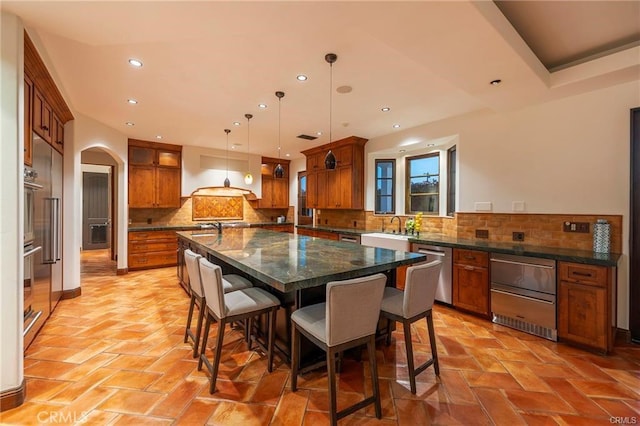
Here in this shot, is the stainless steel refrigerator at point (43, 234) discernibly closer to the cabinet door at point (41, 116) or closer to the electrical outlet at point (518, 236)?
the cabinet door at point (41, 116)

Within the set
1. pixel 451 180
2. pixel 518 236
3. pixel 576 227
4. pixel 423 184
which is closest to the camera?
pixel 576 227

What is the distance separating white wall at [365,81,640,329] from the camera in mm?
2754

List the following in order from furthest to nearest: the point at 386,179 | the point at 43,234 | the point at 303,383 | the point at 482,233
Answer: the point at 386,179
the point at 482,233
the point at 43,234
the point at 303,383

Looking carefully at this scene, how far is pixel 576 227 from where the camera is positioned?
3020 millimetres

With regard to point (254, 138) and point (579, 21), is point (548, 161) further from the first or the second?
point (254, 138)

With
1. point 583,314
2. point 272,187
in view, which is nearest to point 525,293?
point 583,314

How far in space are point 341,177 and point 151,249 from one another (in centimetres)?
421

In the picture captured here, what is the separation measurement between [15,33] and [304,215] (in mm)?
6116

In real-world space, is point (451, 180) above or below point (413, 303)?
above

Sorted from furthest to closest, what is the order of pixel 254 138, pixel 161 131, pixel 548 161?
1. pixel 254 138
2. pixel 161 131
3. pixel 548 161

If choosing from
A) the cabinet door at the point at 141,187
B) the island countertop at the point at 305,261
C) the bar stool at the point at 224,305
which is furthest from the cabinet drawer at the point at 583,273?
the cabinet door at the point at 141,187

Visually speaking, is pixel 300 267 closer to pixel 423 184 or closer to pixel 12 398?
pixel 12 398

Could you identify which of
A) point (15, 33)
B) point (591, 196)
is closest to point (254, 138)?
point (15, 33)

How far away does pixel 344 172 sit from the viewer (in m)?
5.58
